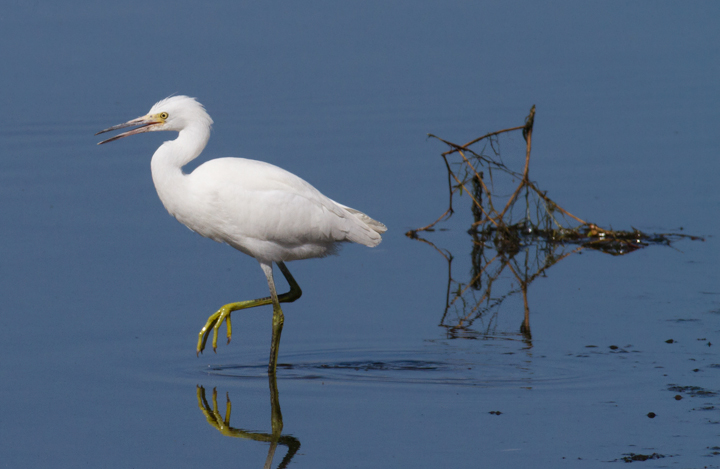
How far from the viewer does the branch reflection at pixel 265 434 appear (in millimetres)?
6246

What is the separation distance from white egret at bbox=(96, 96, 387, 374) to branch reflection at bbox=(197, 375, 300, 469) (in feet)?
1.83

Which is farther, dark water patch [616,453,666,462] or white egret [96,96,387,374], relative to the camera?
white egret [96,96,387,374]

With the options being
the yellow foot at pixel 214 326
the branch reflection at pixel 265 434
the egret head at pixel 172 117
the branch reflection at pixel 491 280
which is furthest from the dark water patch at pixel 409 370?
the egret head at pixel 172 117

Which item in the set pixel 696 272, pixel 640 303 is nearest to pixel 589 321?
pixel 640 303

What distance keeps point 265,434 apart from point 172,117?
2.77 metres

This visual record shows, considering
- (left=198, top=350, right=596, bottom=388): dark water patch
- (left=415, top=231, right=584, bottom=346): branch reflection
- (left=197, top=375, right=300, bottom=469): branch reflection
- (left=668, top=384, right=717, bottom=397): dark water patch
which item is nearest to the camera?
(left=197, top=375, right=300, bottom=469): branch reflection

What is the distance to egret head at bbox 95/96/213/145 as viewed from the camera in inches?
314

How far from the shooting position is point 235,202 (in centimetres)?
777

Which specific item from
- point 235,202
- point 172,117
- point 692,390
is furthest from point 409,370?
point 172,117

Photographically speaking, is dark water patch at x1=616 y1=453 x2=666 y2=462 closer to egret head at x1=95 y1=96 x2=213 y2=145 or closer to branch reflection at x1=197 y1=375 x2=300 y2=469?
branch reflection at x1=197 y1=375 x2=300 y2=469

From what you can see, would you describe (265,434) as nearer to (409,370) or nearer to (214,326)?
(409,370)

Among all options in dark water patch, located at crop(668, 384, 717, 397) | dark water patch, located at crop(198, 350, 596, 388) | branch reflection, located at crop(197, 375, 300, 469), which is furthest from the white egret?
dark water patch, located at crop(668, 384, 717, 397)

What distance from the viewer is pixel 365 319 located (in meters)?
8.55

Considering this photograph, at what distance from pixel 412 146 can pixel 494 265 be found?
373cm
